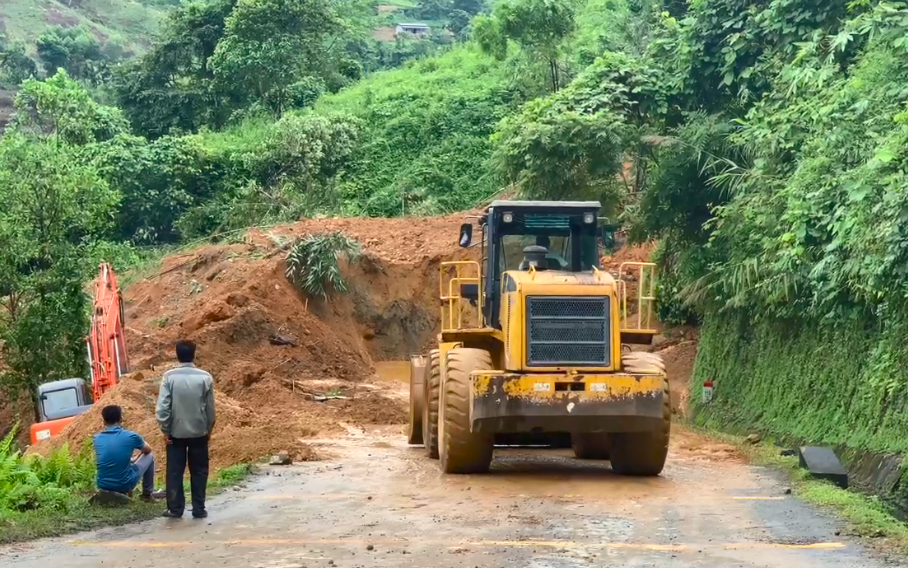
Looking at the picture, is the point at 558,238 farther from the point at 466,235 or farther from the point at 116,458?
the point at 116,458

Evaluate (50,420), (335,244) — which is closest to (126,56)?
(335,244)

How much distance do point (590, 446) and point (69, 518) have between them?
7554mm

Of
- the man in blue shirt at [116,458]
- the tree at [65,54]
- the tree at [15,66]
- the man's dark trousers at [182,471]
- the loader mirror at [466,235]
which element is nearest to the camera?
the man's dark trousers at [182,471]

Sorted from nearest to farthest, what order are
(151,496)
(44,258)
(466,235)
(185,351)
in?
1. (185,351)
2. (151,496)
3. (466,235)
4. (44,258)

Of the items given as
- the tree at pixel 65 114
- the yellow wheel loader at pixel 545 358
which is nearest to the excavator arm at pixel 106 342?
the yellow wheel loader at pixel 545 358

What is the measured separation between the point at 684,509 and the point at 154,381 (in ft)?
36.0

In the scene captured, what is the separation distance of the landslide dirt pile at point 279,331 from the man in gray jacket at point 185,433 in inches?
185

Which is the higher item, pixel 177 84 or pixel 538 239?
pixel 177 84

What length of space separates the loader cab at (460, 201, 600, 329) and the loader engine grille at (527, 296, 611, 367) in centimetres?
120

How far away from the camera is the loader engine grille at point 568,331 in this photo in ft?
45.1

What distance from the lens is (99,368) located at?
22.9m

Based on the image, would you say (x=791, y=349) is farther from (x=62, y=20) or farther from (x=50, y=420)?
(x=62, y=20)

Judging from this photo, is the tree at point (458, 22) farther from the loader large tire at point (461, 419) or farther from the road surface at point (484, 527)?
the road surface at point (484, 527)

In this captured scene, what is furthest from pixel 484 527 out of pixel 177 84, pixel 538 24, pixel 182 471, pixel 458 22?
pixel 458 22
